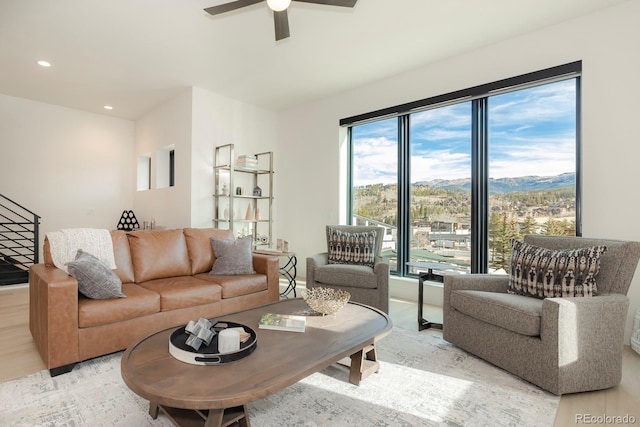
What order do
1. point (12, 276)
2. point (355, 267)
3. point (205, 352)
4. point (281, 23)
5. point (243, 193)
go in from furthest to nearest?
point (243, 193) < point (12, 276) < point (355, 267) < point (281, 23) < point (205, 352)

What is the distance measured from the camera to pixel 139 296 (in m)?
2.55

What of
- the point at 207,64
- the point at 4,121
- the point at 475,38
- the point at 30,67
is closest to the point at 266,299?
the point at 207,64

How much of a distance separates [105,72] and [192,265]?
278cm

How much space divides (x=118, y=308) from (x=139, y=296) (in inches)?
6.8

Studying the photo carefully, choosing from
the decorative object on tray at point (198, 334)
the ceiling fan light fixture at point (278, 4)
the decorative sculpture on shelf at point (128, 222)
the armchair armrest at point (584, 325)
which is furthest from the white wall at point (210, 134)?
the armchair armrest at point (584, 325)

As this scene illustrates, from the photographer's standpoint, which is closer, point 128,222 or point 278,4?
point 278,4

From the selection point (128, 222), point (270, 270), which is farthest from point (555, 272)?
point (128, 222)

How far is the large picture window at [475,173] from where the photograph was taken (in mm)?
3273

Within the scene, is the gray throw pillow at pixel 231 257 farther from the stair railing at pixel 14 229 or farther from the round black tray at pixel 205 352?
the stair railing at pixel 14 229

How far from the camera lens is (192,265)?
134 inches

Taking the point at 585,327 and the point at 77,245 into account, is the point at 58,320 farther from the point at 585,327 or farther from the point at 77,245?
the point at 585,327

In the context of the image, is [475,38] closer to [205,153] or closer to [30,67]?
[205,153]

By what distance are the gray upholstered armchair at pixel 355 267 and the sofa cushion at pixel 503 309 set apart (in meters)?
0.88

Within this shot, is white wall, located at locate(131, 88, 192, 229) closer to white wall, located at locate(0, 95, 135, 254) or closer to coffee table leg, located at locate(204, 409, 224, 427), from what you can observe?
white wall, located at locate(0, 95, 135, 254)
